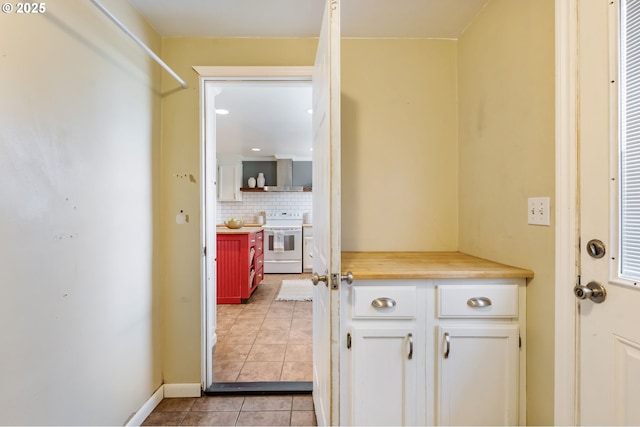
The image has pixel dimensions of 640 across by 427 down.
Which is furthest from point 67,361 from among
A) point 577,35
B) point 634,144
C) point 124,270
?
point 577,35

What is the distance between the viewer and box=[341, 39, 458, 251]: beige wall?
1.87 m

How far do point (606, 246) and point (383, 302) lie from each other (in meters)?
0.81

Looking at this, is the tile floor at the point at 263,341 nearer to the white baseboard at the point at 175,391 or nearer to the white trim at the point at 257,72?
the white baseboard at the point at 175,391

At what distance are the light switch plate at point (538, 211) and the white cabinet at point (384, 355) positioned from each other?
61cm

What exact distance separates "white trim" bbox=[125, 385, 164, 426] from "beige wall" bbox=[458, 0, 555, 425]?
2023 millimetres

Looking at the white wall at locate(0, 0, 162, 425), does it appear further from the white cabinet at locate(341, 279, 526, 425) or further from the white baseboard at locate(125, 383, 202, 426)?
the white cabinet at locate(341, 279, 526, 425)

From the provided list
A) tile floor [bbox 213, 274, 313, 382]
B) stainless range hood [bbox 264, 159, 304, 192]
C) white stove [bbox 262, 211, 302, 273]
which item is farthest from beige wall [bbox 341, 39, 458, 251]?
stainless range hood [bbox 264, 159, 304, 192]

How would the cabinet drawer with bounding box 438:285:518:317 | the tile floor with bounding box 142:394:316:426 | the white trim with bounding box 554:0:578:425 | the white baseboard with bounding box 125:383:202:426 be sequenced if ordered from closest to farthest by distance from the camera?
the white trim with bounding box 554:0:578:425
the cabinet drawer with bounding box 438:285:518:317
the tile floor with bounding box 142:394:316:426
the white baseboard with bounding box 125:383:202:426

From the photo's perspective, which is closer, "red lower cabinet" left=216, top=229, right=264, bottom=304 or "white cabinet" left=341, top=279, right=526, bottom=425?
"white cabinet" left=341, top=279, right=526, bottom=425

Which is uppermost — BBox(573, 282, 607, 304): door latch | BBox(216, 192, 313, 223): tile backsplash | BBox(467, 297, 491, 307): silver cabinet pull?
BBox(216, 192, 313, 223): tile backsplash

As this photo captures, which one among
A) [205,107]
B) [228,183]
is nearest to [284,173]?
[228,183]

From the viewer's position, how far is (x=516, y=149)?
4.39ft

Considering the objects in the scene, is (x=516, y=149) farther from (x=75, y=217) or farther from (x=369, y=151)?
(x=75, y=217)

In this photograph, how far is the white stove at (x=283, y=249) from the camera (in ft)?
18.0
